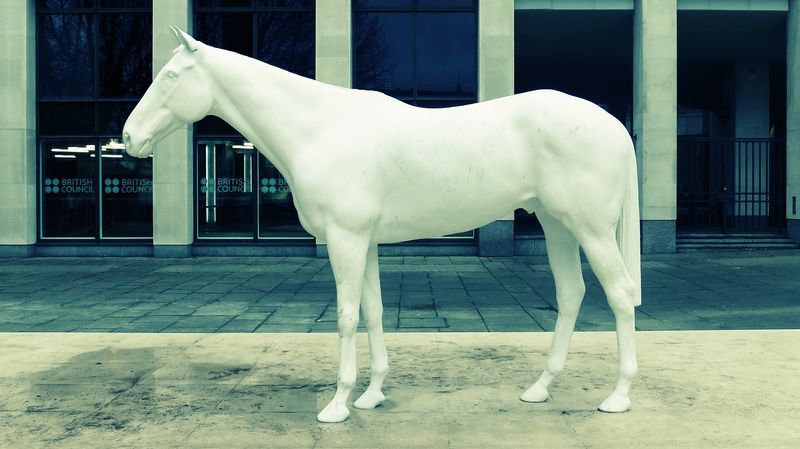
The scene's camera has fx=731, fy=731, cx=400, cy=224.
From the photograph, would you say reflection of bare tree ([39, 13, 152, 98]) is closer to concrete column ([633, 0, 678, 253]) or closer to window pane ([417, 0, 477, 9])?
window pane ([417, 0, 477, 9])

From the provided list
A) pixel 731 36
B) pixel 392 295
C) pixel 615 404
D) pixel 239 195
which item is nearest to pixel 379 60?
pixel 239 195

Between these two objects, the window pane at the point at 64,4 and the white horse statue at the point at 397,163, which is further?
the window pane at the point at 64,4

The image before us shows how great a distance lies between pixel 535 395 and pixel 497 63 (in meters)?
14.0

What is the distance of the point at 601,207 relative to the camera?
15.0 ft

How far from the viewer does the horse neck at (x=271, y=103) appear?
15.5 feet

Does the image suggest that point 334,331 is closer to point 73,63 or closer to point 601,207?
point 601,207

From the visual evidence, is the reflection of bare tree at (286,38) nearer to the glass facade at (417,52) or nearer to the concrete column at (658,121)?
the glass facade at (417,52)

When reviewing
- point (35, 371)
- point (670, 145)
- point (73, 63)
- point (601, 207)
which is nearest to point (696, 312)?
point (601, 207)

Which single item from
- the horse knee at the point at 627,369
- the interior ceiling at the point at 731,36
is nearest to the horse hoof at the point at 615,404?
the horse knee at the point at 627,369

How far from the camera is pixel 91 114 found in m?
18.7

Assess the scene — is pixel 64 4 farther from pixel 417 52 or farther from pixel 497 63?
pixel 497 63

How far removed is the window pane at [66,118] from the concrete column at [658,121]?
1400 centimetres

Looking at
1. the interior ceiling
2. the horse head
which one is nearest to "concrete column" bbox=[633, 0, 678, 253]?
the interior ceiling

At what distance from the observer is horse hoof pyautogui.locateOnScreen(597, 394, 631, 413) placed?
4566 millimetres
